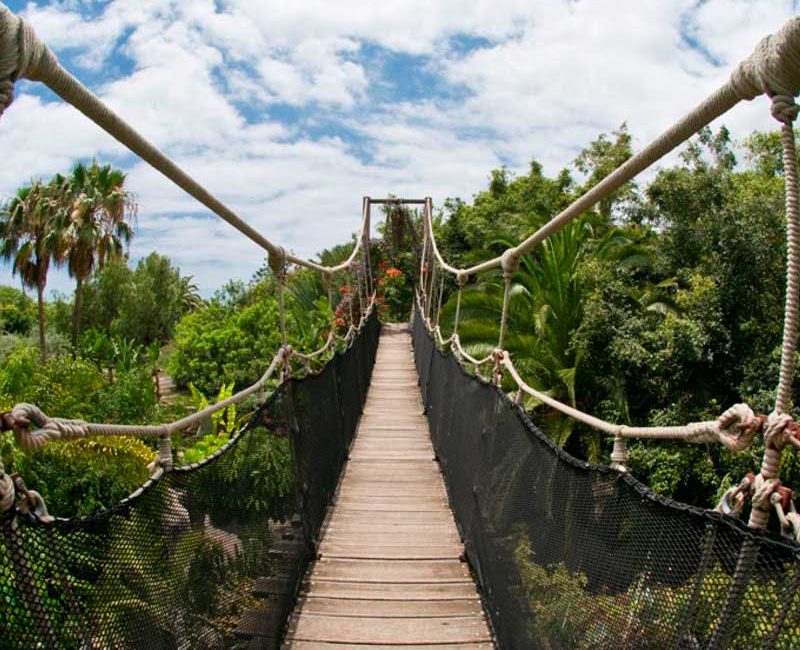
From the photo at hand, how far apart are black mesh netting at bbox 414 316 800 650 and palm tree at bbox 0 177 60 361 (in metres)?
15.0

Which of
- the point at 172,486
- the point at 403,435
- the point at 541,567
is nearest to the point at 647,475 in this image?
the point at 403,435

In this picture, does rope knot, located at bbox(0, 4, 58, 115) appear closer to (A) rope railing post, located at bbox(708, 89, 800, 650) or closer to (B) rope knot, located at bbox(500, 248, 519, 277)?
(A) rope railing post, located at bbox(708, 89, 800, 650)

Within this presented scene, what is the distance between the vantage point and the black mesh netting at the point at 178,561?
0.96 metres

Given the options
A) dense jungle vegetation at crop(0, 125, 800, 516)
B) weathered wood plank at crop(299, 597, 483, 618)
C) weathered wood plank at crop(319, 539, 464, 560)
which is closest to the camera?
weathered wood plank at crop(299, 597, 483, 618)

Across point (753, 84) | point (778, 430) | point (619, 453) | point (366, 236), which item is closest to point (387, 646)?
point (619, 453)

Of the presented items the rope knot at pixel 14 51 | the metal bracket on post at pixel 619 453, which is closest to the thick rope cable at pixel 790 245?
the metal bracket on post at pixel 619 453

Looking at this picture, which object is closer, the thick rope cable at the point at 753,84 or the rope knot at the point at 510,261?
the thick rope cable at the point at 753,84

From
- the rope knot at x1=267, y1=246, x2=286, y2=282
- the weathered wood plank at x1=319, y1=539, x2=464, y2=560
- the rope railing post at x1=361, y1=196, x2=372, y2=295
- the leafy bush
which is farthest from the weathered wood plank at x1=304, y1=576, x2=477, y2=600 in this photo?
the rope railing post at x1=361, y1=196, x2=372, y2=295

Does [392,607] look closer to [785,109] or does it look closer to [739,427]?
[739,427]

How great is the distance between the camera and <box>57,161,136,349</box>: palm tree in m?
15.1

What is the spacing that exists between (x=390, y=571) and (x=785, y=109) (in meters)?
2.42

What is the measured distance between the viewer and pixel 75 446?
4.55m

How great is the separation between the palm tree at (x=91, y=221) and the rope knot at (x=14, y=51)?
15.6 m

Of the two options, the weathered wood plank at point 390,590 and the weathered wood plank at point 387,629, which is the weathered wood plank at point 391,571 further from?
the weathered wood plank at point 387,629
